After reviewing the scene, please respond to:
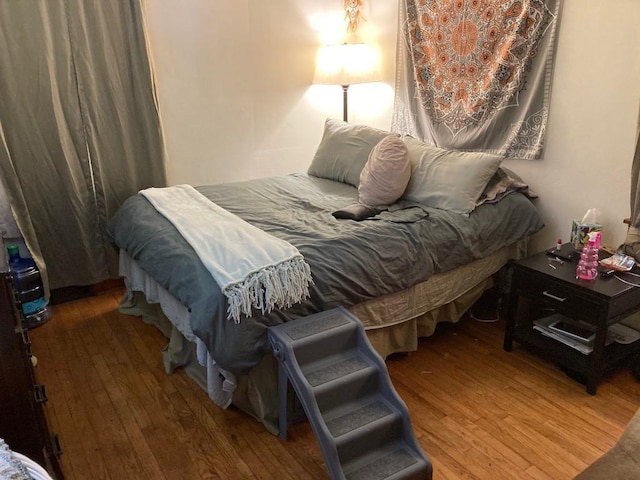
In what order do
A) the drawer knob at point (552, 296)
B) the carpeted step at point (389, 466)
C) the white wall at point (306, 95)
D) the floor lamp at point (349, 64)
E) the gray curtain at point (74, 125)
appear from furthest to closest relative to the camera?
the floor lamp at point (349, 64) → the gray curtain at point (74, 125) → the white wall at point (306, 95) → the drawer knob at point (552, 296) → the carpeted step at point (389, 466)

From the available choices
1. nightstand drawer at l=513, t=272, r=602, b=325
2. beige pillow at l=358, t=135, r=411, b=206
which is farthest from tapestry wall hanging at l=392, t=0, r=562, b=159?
nightstand drawer at l=513, t=272, r=602, b=325

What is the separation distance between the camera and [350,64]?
364 cm

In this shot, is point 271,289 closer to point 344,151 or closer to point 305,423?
point 305,423

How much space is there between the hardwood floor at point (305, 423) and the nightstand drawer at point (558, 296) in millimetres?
354

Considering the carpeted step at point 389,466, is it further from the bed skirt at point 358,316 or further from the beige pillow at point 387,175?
the beige pillow at point 387,175

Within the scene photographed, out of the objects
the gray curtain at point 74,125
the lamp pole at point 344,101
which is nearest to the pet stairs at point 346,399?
the gray curtain at point 74,125

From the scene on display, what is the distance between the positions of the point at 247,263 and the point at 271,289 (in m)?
0.15

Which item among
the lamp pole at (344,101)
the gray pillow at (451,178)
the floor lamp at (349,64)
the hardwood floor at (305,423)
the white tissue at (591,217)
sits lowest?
the hardwood floor at (305,423)

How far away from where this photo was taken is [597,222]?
102 inches

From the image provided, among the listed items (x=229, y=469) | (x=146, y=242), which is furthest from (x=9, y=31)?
(x=229, y=469)

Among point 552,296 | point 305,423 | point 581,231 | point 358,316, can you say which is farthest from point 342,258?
point 581,231

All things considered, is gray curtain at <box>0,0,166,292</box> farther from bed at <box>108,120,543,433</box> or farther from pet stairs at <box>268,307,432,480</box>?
pet stairs at <box>268,307,432,480</box>

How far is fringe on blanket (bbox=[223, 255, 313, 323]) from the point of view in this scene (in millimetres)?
1890

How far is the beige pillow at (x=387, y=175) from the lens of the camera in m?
2.75
